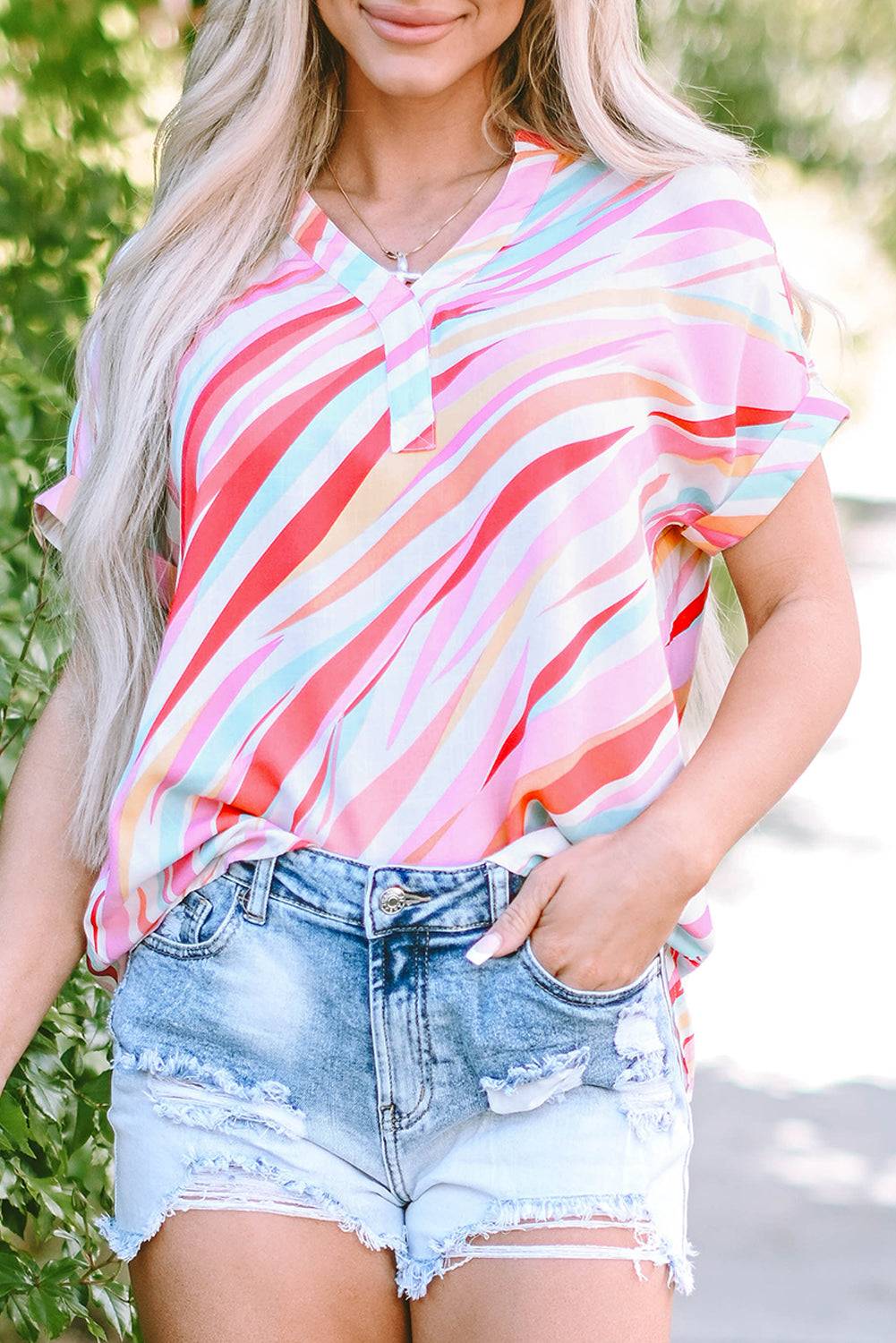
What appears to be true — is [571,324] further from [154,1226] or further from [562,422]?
[154,1226]

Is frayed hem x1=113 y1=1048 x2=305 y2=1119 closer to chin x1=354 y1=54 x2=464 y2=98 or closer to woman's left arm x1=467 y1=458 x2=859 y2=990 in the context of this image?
woman's left arm x1=467 y1=458 x2=859 y2=990

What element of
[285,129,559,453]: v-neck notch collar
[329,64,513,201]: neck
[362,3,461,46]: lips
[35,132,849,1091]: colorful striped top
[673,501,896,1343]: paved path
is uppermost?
[362,3,461,46]: lips

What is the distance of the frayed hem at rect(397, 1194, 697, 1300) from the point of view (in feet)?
5.69

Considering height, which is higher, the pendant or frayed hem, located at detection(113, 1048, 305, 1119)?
the pendant

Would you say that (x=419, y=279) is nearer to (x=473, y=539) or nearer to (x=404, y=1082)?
(x=473, y=539)

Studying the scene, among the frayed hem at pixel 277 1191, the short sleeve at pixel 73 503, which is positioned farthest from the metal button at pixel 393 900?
the short sleeve at pixel 73 503

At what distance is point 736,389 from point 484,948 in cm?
63

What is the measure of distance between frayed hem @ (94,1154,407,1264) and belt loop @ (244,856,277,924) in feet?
0.77

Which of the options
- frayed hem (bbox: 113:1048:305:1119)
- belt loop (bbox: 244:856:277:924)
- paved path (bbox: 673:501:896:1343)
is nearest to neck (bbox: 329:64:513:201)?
belt loop (bbox: 244:856:277:924)

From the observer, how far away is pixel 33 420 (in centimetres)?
281

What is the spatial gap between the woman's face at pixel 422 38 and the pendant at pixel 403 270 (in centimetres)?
17

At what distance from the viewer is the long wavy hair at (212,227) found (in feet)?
6.85

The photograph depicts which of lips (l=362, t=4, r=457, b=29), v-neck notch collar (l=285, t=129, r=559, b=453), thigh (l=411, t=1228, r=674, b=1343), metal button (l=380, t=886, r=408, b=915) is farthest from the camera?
lips (l=362, t=4, r=457, b=29)

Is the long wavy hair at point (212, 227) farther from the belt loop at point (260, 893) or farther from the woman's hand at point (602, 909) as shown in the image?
the woman's hand at point (602, 909)
